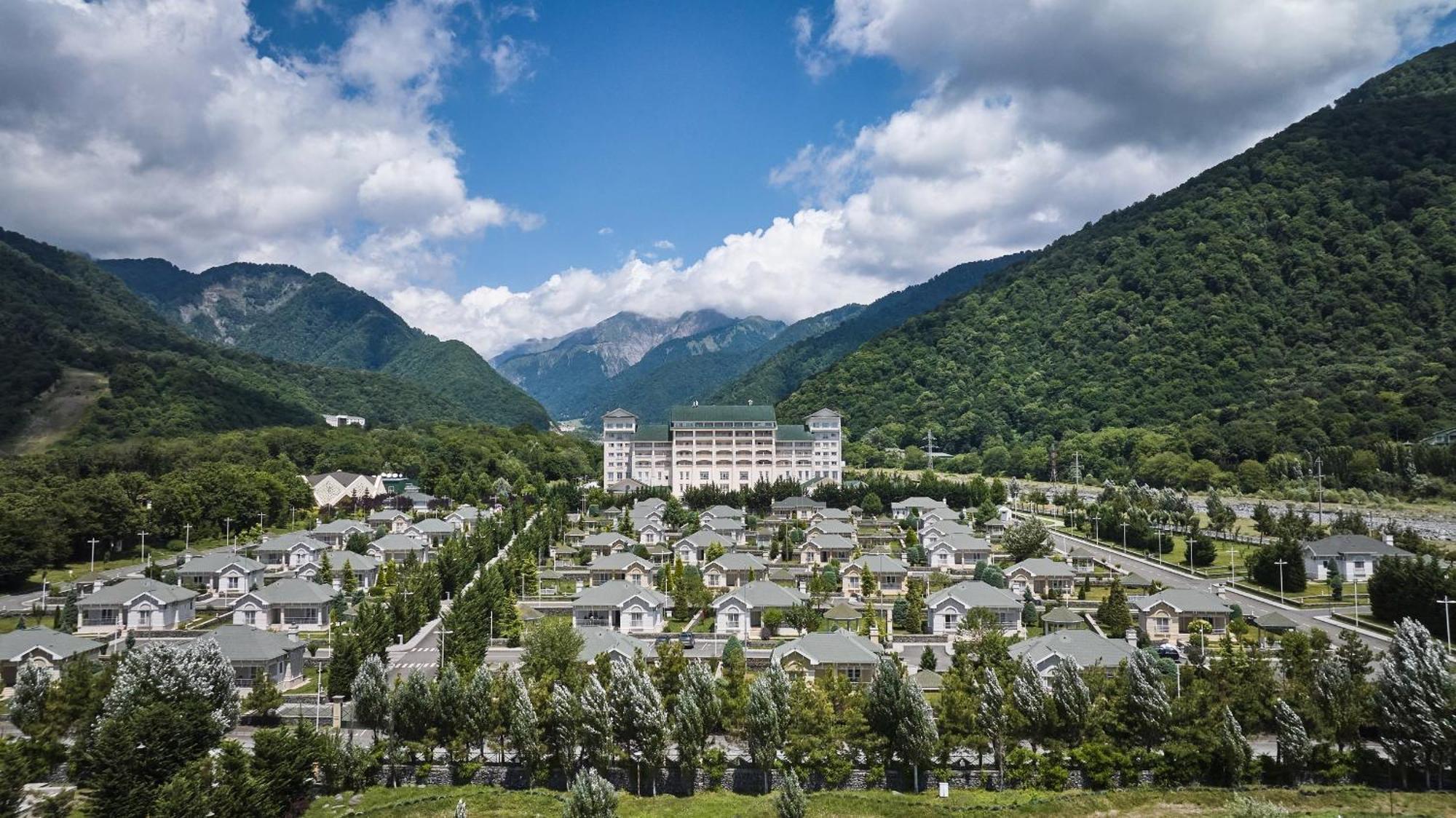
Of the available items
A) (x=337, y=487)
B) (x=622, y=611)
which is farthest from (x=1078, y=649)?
(x=337, y=487)

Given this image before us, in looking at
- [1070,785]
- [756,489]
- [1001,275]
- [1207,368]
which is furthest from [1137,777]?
[1001,275]

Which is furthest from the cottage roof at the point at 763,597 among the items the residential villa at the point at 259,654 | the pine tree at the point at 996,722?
the residential villa at the point at 259,654

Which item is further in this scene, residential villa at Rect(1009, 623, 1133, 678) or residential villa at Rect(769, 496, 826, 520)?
residential villa at Rect(769, 496, 826, 520)

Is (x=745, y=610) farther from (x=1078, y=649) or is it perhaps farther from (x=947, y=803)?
(x=947, y=803)

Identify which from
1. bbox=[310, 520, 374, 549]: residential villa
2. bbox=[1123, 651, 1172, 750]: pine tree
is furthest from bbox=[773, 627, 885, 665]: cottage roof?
bbox=[310, 520, 374, 549]: residential villa

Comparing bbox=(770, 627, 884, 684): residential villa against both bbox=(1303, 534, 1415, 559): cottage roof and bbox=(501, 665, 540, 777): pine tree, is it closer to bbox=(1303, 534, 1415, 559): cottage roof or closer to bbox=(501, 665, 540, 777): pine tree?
bbox=(501, 665, 540, 777): pine tree

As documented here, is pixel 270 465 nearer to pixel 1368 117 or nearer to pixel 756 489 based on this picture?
pixel 756 489
